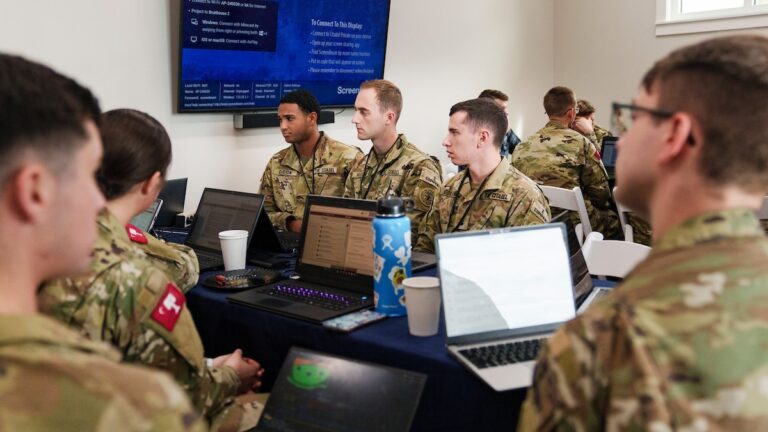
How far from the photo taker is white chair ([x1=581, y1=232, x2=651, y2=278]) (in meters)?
2.43

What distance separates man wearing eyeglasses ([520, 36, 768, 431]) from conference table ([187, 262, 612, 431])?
0.51 meters

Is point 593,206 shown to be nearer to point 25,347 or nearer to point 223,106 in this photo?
point 223,106

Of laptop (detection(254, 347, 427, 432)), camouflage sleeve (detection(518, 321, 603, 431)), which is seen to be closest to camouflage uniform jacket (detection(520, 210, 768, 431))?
camouflage sleeve (detection(518, 321, 603, 431))

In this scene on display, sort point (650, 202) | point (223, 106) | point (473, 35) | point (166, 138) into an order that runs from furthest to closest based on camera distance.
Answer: point (473, 35) < point (223, 106) < point (166, 138) < point (650, 202)

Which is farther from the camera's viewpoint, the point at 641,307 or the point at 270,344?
the point at 270,344

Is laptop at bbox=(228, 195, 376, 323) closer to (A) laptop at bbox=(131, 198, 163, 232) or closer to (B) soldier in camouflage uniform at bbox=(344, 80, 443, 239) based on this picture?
(A) laptop at bbox=(131, 198, 163, 232)

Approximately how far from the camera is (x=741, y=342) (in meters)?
0.82

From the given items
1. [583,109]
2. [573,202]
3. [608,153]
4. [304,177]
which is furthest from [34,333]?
[583,109]

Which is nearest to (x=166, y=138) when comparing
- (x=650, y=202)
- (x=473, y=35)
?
(x=650, y=202)

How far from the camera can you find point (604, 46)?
706 cm

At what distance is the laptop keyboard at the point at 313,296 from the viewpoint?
1.94 metres

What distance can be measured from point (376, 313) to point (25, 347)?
3.92ft

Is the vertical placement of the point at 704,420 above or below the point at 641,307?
below

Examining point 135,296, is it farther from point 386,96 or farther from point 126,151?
point 386,96
